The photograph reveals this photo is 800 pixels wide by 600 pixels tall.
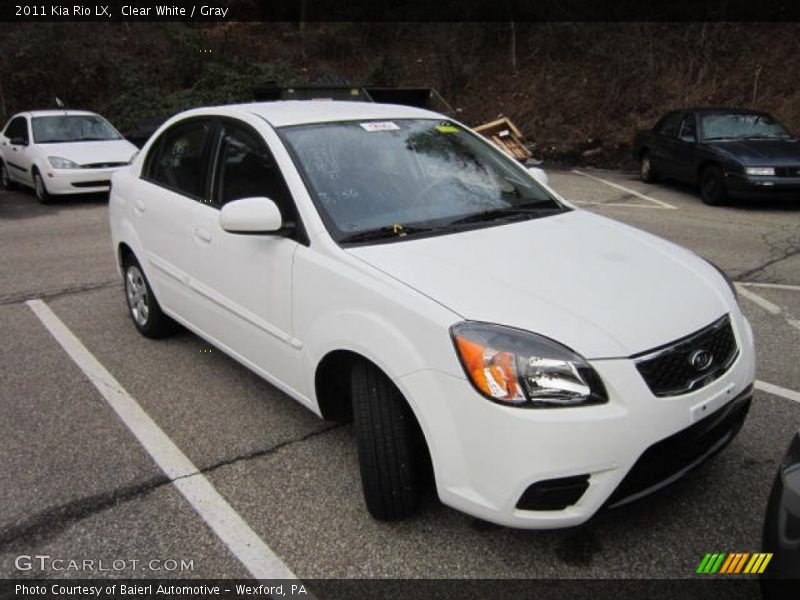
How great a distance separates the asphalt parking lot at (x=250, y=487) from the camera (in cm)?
262

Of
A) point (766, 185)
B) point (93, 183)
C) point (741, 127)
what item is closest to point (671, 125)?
point (741, 127)

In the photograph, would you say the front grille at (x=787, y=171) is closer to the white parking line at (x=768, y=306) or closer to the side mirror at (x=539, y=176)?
the white parking line at (x=768, y=306)

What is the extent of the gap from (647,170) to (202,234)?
434 inches

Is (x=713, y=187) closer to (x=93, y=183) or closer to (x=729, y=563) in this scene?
(x=729, y=563)

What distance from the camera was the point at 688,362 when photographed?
244cm

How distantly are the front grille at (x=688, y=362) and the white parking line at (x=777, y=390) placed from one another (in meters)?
1.51

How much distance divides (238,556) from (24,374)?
2.55m

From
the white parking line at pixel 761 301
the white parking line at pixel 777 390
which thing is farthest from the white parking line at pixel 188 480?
the white parking line at pixel 761 301

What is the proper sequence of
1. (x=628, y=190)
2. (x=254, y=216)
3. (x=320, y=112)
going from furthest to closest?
1. (x=628, y=190)
2. (x=320, y=112)
3. (x=254, y=216)

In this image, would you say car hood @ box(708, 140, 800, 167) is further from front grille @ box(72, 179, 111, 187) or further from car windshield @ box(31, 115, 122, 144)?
car windshield @ box(31, 115, 122, 144)

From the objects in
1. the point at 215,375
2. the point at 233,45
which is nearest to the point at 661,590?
the point at 215,375

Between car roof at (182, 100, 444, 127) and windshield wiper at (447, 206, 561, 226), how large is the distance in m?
0.89

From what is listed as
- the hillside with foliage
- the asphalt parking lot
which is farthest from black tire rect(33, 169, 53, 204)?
the hillside with foliage

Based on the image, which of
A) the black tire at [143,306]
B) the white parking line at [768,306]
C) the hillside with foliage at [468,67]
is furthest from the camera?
the hillside with foliage at [468,67]
